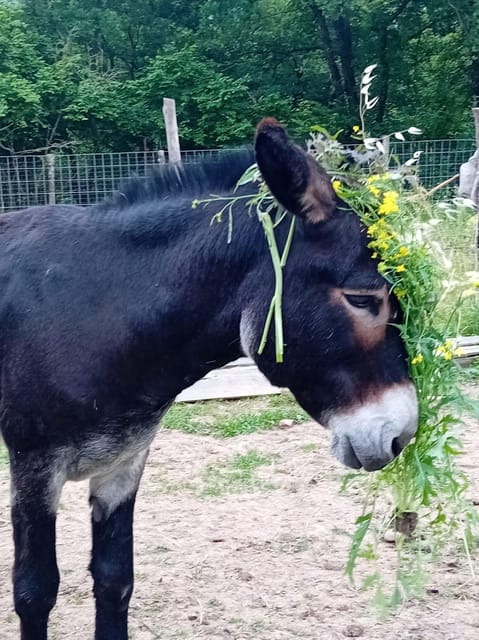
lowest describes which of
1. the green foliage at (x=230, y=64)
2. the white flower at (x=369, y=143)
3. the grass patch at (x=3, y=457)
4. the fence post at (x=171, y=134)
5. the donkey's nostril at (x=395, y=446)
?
the grass patch at (x=3, y=457)

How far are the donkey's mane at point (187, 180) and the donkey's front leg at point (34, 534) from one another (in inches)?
37.9

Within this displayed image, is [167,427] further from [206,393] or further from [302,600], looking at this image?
[302,600]

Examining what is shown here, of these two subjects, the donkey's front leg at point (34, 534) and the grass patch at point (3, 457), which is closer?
the donkey's front leg at point (34, 534)

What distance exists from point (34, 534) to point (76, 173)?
9728 mm

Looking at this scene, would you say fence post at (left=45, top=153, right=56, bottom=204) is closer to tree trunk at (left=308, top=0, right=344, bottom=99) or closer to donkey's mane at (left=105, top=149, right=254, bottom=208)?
donkey's mane at (left=105, top=149, right=254, bottom=208)

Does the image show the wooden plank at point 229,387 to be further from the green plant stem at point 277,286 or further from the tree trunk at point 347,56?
the tree trunk at point 347,56

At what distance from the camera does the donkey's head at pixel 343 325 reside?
6.97 feet

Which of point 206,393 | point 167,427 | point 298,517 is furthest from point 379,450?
point 206,393

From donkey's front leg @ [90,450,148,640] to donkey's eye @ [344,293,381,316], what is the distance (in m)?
1.15

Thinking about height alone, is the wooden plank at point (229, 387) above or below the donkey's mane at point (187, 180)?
below

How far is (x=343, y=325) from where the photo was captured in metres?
2.14

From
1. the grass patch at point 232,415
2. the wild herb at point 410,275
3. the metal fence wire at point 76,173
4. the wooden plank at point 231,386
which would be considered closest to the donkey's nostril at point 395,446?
the wild herb at point 410,275

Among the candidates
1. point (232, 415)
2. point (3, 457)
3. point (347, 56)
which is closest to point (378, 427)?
point (3, 457)

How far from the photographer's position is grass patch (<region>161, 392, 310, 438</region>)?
538 cm
